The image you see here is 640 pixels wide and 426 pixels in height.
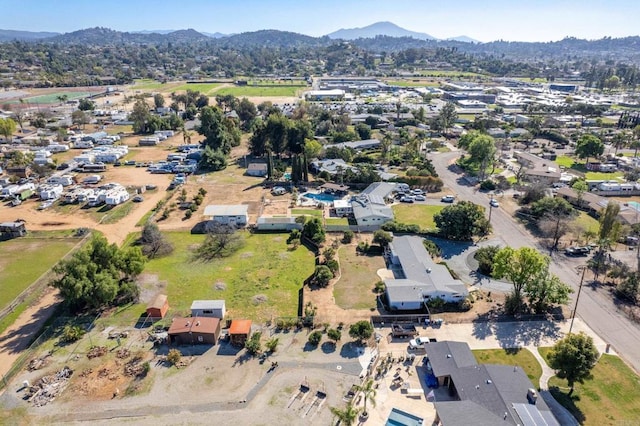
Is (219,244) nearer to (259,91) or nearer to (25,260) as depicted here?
(25,260)

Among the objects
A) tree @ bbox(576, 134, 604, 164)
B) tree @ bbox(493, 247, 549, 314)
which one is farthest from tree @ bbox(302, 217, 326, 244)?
tree @ bbox(576, 134, 604, 164)

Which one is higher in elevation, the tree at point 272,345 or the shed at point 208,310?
the shed at point 208,310

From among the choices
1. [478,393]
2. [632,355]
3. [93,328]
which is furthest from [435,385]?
[93,328]

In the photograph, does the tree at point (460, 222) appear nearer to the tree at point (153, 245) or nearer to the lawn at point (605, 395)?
the lawn at point (605, 395)

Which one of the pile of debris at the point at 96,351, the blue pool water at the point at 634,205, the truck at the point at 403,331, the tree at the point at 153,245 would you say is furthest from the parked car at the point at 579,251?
the pile of debris at the point at 96,351

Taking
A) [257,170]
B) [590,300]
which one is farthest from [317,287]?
[257,170]

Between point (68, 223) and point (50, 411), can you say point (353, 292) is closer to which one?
point (50, 411)

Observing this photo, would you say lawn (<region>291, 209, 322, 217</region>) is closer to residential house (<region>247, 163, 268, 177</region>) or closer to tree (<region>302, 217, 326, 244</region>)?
tree (<region>302, 217, 326, 244</region>)
